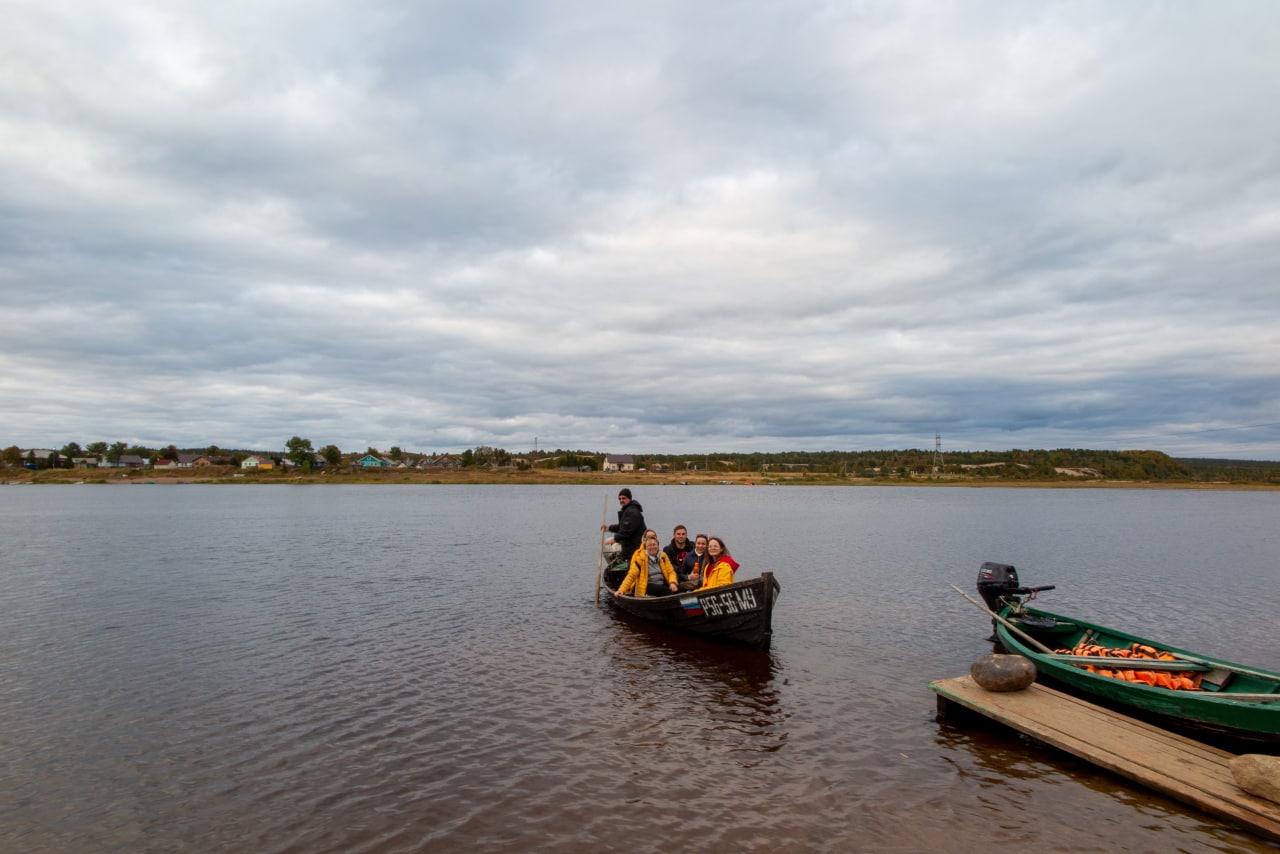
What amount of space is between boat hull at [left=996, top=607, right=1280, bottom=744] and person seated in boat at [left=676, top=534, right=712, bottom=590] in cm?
647

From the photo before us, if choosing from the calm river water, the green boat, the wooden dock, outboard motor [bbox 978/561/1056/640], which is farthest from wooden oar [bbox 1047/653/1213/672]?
outboard motor [bbox 978/561/1056/640]

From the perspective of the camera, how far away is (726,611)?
15375 mm

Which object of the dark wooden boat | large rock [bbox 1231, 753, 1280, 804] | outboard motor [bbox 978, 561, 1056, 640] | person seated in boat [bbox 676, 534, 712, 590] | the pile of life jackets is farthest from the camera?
person seated in boat [bbox 676, 534, 712, 590]

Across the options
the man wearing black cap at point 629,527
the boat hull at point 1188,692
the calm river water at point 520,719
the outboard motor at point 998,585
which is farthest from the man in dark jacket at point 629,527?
the boat hull at point 1188,692

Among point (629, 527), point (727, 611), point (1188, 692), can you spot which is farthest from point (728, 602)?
point (1188, 692)

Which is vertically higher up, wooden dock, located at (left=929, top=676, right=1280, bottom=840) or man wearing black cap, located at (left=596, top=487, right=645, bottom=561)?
man wearing black cap, located at (left=596, top=487, right=645, bottom=561)

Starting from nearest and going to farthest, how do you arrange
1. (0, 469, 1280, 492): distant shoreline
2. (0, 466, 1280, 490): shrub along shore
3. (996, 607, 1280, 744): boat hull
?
(996, 607, 1280, 744): boat hull
(0, 469, 1280, 492): distant shoreline
(0, 466, 1280, 490): shrub along shore

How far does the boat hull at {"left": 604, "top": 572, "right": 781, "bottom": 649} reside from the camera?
14.7 meters

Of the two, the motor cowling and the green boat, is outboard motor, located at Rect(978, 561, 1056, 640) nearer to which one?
the motor cowling

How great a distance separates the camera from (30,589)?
22.8 metres

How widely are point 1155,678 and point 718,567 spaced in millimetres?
8203

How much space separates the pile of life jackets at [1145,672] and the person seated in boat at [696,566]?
774cm

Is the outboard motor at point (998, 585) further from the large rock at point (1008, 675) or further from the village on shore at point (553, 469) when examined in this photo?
the village on shore at point (553, 469)

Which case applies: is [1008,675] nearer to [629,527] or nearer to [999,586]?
[999,586]
